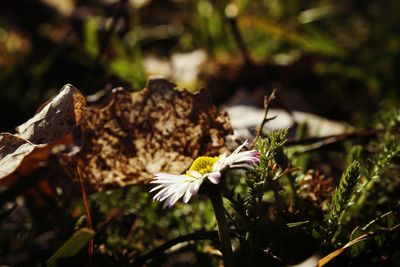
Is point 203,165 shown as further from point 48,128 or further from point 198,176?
point 48,128

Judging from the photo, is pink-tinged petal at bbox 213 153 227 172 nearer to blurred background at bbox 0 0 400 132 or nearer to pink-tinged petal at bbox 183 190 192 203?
pink-tinged petal at bbox 183 190 192 203

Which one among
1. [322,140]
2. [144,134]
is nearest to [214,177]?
[144,134]

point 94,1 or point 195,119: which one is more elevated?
point 94,1

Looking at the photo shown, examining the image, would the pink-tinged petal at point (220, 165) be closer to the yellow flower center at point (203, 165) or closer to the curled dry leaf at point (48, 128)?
the yellow flower center at point (203, 165)

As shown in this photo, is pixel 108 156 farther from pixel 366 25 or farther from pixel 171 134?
pixel 366 25

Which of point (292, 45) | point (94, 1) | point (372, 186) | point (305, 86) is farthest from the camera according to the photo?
point (94, 1)

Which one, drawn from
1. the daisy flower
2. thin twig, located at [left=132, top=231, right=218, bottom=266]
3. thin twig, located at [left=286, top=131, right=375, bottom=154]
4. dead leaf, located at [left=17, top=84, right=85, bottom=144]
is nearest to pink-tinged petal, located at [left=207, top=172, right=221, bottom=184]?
the daisy flower

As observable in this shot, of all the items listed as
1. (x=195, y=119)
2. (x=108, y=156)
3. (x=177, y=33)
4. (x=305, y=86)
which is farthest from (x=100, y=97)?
(x=177, y=33)

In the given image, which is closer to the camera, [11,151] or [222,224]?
[222,224]
